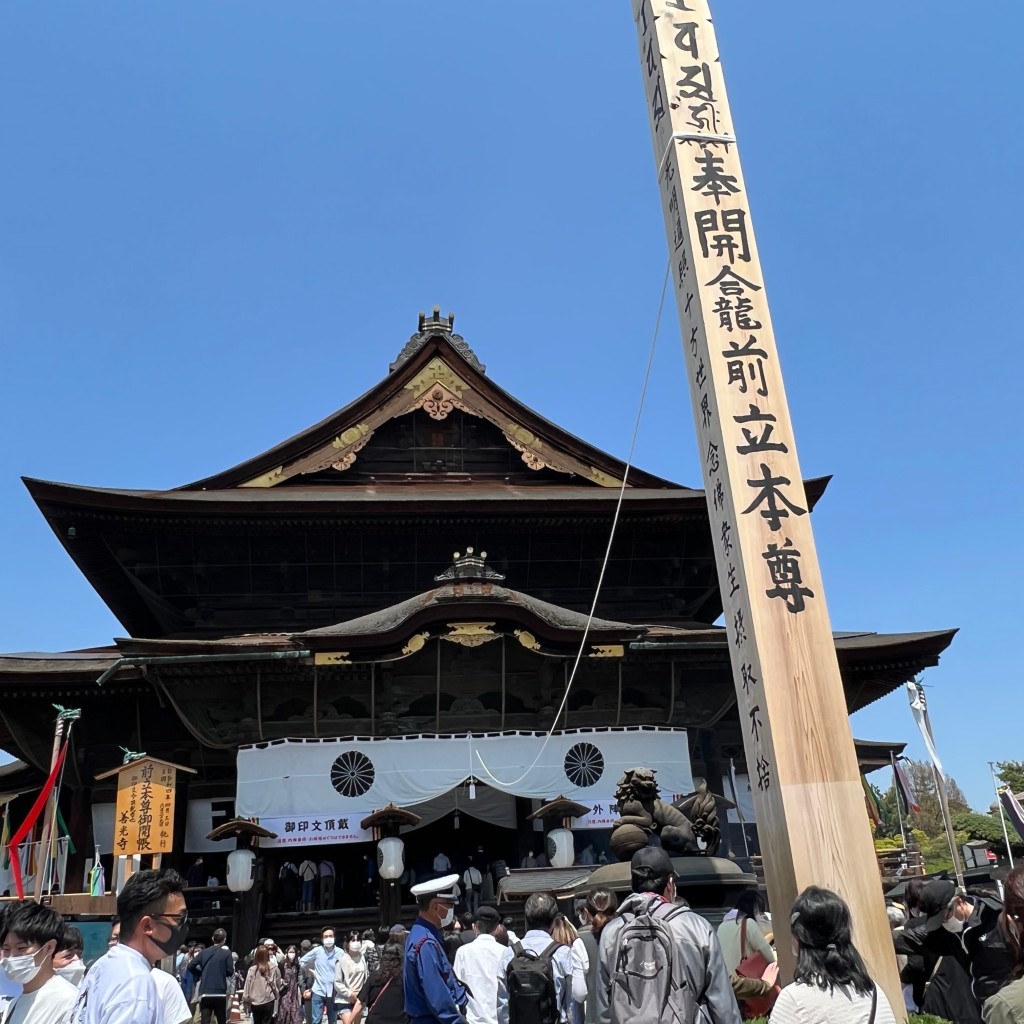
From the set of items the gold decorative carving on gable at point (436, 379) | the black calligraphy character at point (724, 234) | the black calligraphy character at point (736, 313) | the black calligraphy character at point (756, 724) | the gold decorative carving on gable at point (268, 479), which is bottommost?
the black calligraphy character at point (756, 724)

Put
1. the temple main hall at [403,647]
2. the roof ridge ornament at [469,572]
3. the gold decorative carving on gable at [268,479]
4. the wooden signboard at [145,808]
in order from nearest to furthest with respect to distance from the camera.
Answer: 1. the wooden signboard at [145,808]
2. the temple main hall at [403,647]
3. the roof ridge ornament at [469,572]
4. the gold decorative carving on gable at [268,479]

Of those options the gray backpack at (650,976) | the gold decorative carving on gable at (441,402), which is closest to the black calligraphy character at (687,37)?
the gray backpack at (650,976)

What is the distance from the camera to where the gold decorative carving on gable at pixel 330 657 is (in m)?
12.7

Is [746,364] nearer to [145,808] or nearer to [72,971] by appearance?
[72,971]

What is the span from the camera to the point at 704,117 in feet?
17.5

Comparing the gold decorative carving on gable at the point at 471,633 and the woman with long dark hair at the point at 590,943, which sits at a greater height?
the gold decorative carving on gable at the point at 471,633

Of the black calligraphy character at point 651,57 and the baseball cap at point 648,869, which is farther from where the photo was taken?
the black calligraphy character at point 651,57

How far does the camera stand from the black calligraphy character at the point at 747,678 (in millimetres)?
4285

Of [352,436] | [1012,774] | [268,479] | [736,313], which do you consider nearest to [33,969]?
[736,313]

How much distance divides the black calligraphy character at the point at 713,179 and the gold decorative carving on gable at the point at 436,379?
13.2 m

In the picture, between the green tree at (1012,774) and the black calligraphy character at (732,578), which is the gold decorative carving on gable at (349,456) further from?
the green tree at (1012,774)

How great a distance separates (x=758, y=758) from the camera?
13.8 feet

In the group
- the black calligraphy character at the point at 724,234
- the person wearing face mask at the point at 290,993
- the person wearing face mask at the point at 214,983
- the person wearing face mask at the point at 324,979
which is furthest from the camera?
the person wearing face mask at the point at 324,979

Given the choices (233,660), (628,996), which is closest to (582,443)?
(233,660)
